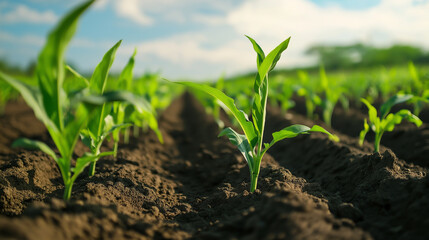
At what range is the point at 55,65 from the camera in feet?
4.85

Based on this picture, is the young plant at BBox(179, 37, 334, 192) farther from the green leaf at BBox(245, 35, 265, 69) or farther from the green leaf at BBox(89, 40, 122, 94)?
the green leaf at BBox(89, 40, 122, 94)

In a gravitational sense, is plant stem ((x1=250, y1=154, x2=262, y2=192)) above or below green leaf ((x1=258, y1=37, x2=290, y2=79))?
below

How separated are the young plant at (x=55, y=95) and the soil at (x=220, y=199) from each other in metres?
0.33

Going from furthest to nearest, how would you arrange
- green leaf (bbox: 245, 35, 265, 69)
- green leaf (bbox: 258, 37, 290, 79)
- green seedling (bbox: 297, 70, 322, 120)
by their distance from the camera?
green seedling (bbox: 297, 70, 322, 120) → green leaf (bbox: 245, 35, 265, 69) → green leaf (bbox: 258, 37, 290, 79)

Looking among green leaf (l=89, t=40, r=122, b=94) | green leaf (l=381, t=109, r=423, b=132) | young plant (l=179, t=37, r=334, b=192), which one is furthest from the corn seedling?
green leaf (l=381, t=109, r=423, b=132)

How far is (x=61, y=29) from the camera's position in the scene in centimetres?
134

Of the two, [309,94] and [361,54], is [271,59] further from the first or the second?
[361,54]

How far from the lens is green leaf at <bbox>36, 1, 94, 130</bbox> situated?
134 centimetres

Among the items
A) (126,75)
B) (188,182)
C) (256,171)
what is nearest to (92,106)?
(256,171)

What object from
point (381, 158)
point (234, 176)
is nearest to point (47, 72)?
point (234, 176)

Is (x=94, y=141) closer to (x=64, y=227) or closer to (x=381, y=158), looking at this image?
(x=64, y=227)

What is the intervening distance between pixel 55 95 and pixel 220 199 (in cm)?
137

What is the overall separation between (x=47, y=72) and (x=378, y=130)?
2.93 meters

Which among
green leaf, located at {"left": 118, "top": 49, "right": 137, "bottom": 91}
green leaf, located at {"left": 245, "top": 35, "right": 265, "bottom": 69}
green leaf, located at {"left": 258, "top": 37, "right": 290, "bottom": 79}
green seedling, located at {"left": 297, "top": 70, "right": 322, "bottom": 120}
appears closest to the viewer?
green leaf, located at {"left": 258, "top": 37, "right": 290, "bottom": 79}
